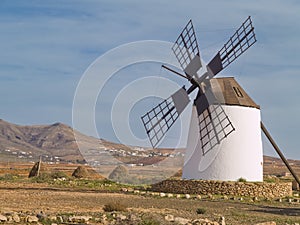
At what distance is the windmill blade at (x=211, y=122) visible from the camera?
115 feet

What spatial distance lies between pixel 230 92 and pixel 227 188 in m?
6.21

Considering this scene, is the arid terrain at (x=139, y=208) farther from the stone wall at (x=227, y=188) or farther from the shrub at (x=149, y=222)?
the stone wall at (x=227, y=188)

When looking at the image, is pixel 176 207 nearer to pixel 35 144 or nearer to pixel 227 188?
pixel 227 188

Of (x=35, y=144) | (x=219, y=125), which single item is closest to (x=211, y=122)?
(x=219, y=125)

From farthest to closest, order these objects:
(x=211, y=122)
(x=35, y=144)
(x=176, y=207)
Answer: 1. (x=35, y=144)
2. (x=211, y=122)
3. (x=176, y=207)

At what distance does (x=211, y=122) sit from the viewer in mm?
35094

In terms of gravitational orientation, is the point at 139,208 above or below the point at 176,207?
below

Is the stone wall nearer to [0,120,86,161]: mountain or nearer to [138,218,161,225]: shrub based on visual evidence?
[138,218,161,225]: shrub

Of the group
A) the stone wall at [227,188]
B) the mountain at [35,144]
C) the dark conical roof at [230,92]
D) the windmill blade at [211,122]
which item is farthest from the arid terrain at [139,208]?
the mountain at [35,144]

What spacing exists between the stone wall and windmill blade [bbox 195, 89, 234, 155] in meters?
2.04

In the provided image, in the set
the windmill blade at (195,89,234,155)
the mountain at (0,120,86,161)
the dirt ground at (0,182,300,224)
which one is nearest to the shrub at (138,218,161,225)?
the dirt ground at (0,182,300,224)

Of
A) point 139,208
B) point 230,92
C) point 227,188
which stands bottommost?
point 139,208

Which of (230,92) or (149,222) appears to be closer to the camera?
(149,222)

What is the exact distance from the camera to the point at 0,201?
2545 cm
